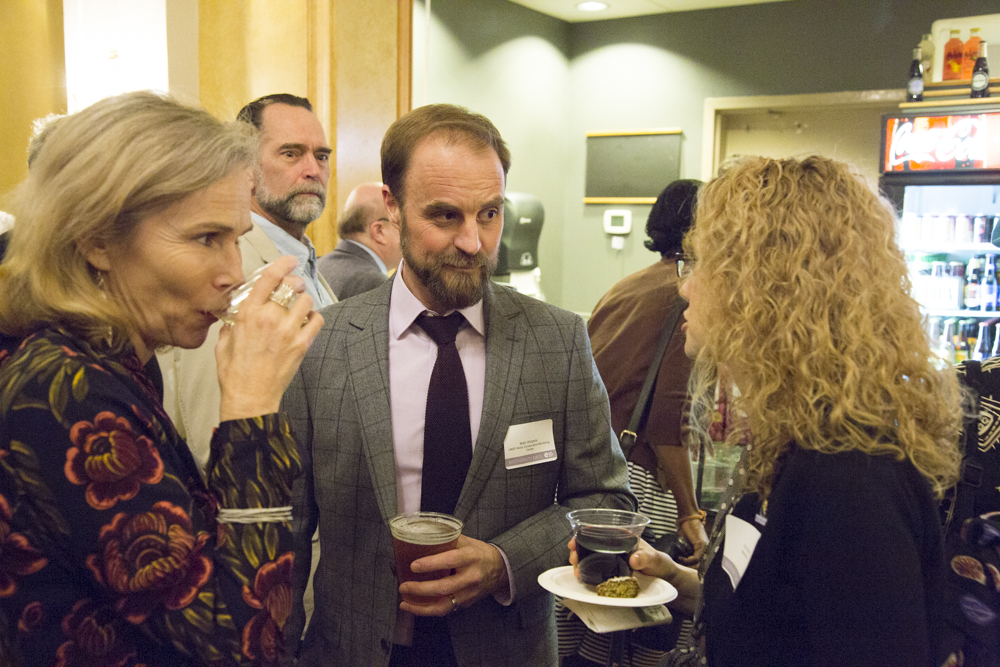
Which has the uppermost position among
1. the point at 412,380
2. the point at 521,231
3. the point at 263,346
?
the point at 521,231

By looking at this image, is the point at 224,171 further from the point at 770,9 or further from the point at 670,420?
the point at 770,9

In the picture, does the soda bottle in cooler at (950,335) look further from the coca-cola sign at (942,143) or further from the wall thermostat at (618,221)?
the wall thermostat at (618,221)

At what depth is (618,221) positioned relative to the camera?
7008mm

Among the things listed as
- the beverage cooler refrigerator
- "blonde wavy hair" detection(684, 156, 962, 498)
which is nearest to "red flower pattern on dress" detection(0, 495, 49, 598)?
"blonde wavy hair" detection(684, 156, 962, 498)

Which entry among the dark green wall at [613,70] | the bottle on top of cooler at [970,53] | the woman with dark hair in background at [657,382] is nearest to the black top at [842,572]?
the woman with dark hair in background at [657,382]

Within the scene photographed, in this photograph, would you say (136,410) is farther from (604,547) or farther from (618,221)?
(618,221)

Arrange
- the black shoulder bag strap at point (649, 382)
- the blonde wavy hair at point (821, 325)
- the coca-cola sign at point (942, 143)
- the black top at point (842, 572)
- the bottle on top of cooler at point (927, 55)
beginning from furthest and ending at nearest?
the bottle on top of cooler at point (927, 55)
the coca-cola sign at point (942, 143)
the black shoulder bag strap at point (649, 382)
the blonde wavy hair at point (821, 325)
the black top at point (842, 572)

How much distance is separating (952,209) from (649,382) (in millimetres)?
3054

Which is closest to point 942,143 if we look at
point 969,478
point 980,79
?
point 980,79

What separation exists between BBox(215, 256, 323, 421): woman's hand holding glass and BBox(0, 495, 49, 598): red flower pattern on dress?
261 mm

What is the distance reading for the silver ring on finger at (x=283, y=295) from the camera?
3.76 feet

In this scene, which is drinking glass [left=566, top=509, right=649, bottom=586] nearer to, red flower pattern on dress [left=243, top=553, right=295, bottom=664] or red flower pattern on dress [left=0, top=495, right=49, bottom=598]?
red flower pattern on dress [left=243, top=553, right=295, bottom=664]

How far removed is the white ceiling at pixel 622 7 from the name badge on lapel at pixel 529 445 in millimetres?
5562

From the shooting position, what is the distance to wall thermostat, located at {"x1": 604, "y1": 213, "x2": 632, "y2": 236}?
6.97 meters
